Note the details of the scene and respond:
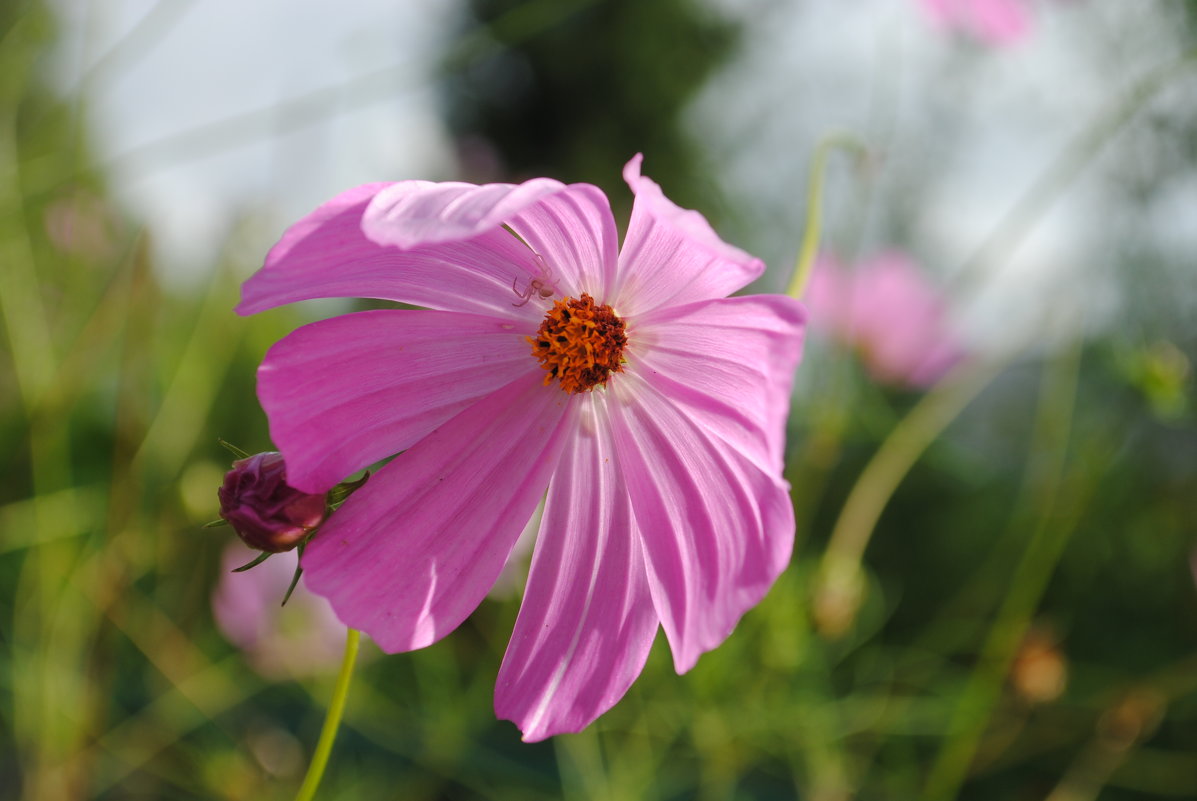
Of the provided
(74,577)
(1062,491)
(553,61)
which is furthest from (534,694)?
(553,61)

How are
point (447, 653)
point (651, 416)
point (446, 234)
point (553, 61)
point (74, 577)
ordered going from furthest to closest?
point (553, 61) < point (447, 653) < point (74, 577) < point (651, 416) < point (446, 234)

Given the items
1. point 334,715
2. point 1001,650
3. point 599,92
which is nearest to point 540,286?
point 334,715

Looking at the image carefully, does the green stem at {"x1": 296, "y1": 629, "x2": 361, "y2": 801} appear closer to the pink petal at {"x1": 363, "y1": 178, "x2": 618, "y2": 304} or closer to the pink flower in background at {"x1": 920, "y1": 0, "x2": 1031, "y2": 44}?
the pink petal at {"x1": 363, "y1": 178, "x2": 618, "y2": 304}

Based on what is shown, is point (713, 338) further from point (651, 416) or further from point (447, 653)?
point (447, 653)

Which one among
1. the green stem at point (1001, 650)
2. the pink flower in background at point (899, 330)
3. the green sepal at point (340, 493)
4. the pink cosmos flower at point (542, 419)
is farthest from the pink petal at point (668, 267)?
the pink flower in background at point (899, 330)

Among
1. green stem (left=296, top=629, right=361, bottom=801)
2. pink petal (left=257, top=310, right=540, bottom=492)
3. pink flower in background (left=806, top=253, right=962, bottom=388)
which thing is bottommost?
green stem (left=296, top=629, right=361, bottom=801)

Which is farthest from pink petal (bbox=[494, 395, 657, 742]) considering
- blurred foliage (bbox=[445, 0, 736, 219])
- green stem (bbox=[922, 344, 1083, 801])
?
blurred foliage (bbox=[445, 0, 736, 219])

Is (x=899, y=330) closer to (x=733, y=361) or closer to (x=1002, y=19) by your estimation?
(x=1002, y=19)
